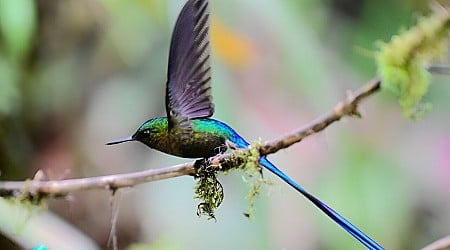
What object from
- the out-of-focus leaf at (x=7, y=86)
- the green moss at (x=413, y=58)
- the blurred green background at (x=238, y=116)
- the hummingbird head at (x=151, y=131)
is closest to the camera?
the green moss at (x=413, y=58)

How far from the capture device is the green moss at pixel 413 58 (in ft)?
1.54

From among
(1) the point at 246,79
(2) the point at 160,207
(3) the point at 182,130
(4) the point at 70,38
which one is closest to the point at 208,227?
(2) the point at 160,207

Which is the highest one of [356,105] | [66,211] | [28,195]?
[356,105]

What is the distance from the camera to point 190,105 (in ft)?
1.89

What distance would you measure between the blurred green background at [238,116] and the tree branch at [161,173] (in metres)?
0.35

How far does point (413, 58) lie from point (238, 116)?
69 centimetres

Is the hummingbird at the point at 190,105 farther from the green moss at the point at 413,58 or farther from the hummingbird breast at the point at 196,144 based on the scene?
the green moss at the point at 413,58

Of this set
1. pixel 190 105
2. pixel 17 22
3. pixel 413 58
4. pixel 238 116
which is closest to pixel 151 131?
pixel 190 105

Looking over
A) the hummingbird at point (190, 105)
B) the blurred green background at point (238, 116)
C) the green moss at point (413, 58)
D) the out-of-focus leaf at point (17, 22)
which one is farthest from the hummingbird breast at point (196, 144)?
the out-of-focus leaf at point (17, 22)

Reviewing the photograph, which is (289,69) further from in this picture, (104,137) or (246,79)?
(104,137)

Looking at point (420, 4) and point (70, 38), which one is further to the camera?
point (70, 38)

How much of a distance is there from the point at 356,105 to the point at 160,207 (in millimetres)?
819

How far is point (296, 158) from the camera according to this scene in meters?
1.23

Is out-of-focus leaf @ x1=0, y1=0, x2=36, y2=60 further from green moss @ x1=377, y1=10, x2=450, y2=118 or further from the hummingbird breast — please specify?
green moss @ x1=377, y1=10, x2=450, y2=118
